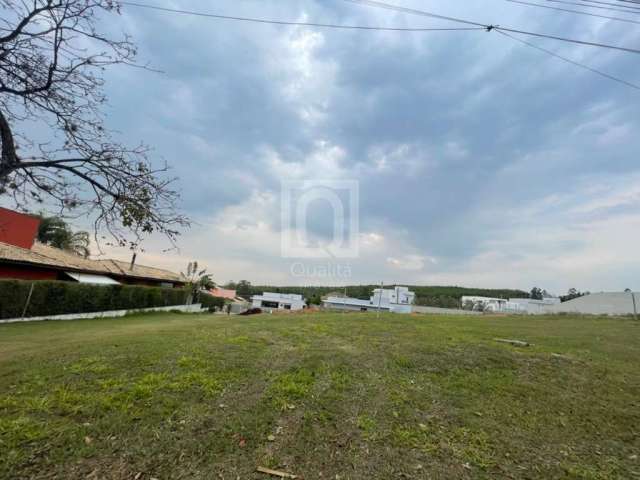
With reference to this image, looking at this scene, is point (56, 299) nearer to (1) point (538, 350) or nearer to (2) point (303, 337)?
(2) point (303, 337)

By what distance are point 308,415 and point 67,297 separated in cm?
1768

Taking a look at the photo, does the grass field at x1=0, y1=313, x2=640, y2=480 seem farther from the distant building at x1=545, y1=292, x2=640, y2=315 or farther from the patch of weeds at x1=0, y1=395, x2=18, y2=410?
the distant building at x1=545, y1=292, x2=640, y2=315

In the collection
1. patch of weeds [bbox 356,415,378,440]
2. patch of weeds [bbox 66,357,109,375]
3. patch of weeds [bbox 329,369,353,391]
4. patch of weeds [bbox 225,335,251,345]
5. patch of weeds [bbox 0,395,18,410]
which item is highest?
patch of weeds [bbox 225,335,251,345]

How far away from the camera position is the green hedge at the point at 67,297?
41.9 feet

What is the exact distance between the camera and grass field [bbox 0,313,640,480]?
2422 mm

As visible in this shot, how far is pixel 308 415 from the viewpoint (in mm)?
3186

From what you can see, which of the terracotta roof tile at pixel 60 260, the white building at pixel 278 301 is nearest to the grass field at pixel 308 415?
the terracotta roof tile at pixel 60 260

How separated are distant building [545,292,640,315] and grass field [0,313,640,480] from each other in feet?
120

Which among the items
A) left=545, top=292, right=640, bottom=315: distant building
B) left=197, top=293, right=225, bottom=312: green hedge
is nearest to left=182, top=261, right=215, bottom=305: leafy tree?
left=197, top=293, right=225, bottom=312: green hedge

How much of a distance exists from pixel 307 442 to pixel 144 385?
2.21 meters

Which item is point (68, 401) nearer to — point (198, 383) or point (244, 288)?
point (198, 383)

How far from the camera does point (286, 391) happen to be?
3744 mm

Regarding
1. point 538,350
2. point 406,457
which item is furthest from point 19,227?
point 538,350

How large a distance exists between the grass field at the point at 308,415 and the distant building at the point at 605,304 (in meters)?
36.7
